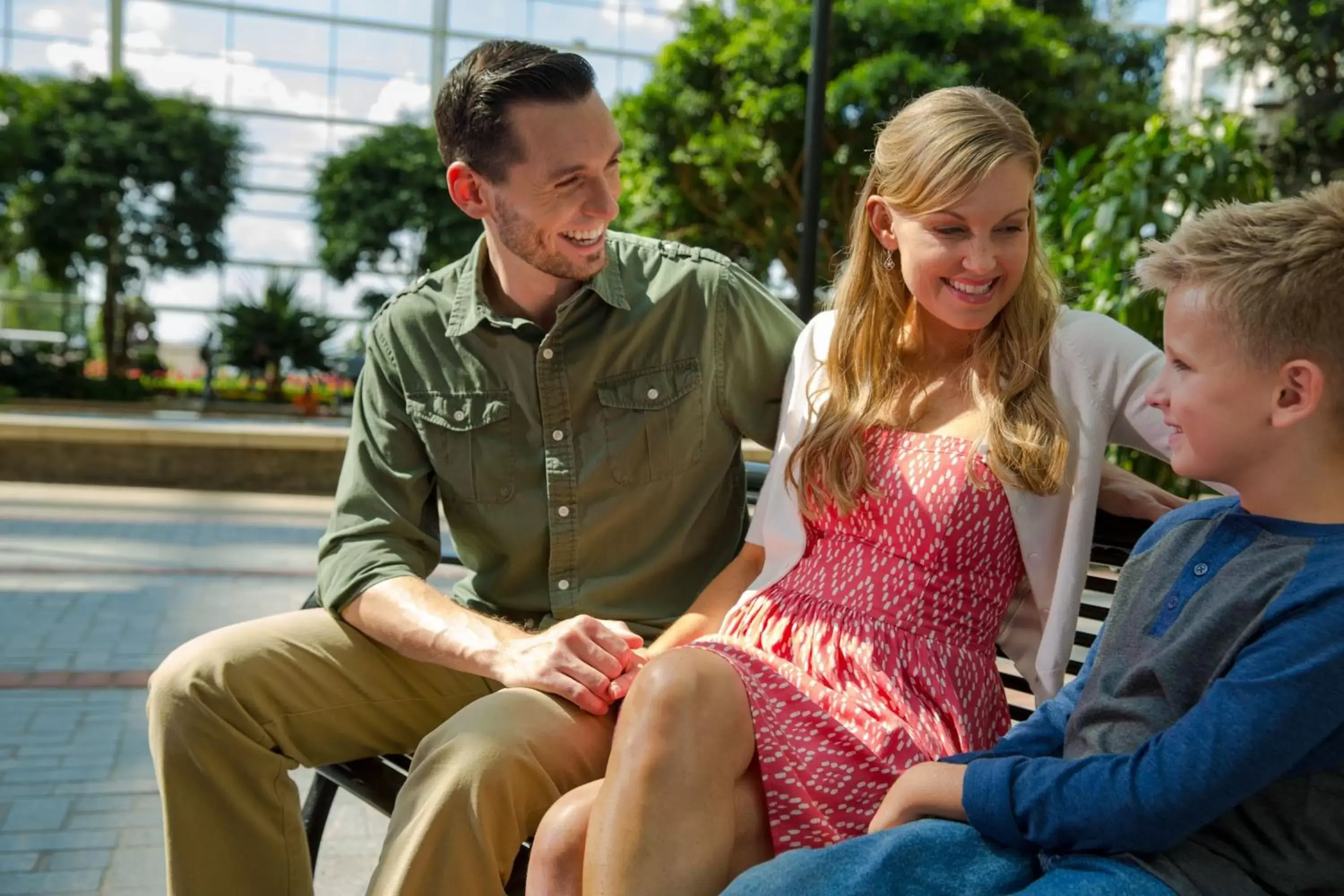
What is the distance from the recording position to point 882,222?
1.98 m

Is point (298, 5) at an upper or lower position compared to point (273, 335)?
upper

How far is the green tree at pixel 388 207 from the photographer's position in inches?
997

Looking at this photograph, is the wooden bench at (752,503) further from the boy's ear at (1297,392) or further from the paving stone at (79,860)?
the paving stone at (79,860)

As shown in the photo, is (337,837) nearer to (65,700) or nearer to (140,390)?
(65,700)

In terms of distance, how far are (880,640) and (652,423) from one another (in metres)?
0.64

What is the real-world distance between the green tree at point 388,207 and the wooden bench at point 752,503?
23.1 m

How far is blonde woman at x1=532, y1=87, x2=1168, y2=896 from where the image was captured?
152 cm

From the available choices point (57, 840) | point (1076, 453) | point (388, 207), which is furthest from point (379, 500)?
point (388, 207)

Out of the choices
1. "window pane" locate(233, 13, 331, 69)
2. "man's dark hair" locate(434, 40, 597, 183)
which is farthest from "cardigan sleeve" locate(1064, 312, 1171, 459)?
"window pane" locate(233, 13, 331, 69)

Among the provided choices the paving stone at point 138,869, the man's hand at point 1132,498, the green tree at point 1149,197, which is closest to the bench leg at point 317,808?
the paving stone at point 138,869

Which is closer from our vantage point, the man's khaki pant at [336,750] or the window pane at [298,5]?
the man's khaki pant at [336,750]

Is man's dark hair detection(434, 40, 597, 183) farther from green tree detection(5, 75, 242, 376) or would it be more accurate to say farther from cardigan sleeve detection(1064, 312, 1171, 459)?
green tree detection(5, 75, 242, 376)

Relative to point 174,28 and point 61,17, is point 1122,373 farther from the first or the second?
point 61,17

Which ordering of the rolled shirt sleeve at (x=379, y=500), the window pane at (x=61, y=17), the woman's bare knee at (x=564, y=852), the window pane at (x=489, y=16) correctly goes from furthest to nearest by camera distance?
the window pane at (x=489, y=16)
the window pane at (x=61, y=17)
the rolled shirt sleeve at (x=379, y=500)
the woman's bare knee at (x=564, y=852)
